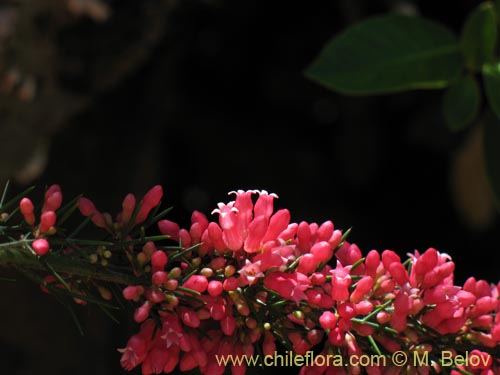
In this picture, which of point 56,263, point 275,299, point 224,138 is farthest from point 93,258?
point 224,138

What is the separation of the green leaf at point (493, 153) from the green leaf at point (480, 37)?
99mm

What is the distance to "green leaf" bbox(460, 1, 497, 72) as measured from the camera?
117 centimetres

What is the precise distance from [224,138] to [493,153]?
160 cm

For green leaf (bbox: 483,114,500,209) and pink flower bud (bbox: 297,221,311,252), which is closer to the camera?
pink flower bud (bbox: 297,221,311,252)

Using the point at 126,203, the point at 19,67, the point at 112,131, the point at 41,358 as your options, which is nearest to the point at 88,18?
the point at 19,67

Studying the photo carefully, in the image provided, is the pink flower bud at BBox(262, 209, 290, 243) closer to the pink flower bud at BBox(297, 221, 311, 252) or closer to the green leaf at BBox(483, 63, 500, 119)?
the pink flower bud at BBox(297, 221, 311, 252)

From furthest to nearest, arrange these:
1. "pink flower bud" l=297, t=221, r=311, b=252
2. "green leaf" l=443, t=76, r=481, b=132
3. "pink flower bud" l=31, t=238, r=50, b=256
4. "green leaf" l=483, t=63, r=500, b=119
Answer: "green leaf" l=443, t=76, r=481, b=132 → "green leaf" l=483, t=63, r=500, b=119 → "pink flower bud" l=297, t=221, r=311, b=252 → "pink flower bud" l=31, t=238, r=50, b=256

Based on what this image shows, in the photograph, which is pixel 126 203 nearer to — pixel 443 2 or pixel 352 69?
pixel 352 69

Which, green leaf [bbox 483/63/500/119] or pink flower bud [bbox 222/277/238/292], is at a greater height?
green leaf [bbox 483/63/500/119]

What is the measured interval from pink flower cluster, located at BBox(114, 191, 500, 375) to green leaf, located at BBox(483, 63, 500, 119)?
378 millimetres

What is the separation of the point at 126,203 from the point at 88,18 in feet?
4.37

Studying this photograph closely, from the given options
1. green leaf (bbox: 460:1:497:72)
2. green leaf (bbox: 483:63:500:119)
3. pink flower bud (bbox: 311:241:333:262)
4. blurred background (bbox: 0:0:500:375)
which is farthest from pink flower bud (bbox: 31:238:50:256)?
blurred background (bbox: 0:0:500:375)

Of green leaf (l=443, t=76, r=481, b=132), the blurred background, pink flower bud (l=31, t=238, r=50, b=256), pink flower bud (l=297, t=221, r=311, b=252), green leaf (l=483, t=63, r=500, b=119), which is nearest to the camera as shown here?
pink flower bud (l=31, t=238, r=50, b=256)

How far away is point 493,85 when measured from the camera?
42.8 inches
